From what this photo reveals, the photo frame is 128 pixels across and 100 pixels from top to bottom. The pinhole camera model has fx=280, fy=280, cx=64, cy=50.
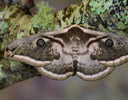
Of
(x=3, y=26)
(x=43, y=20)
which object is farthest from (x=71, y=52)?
(x=3, y=26)

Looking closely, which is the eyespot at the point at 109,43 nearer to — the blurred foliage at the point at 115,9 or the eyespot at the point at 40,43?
the blurred foliage at the point at 115,9

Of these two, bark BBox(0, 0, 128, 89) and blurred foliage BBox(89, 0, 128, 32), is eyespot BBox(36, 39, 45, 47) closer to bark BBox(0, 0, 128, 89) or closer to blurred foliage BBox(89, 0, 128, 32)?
bark BBox(0, 0, 128, 89)

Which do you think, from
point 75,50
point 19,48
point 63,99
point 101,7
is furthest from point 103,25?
point 63,99

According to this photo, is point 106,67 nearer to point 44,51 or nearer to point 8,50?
point 44,51

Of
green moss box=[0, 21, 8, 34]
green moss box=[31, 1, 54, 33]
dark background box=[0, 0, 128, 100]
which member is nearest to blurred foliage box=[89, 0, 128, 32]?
green moss box=[31, 1, 54, 33]

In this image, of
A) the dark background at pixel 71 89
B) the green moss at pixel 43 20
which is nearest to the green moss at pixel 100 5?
the green moss at pixel 43 20

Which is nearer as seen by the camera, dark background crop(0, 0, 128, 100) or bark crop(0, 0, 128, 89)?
bark crop(0, 0, 128, 89)

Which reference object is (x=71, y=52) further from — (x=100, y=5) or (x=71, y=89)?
(x=71, y=89)
